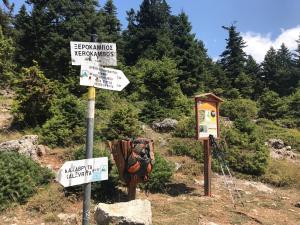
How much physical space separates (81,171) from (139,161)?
137 inches

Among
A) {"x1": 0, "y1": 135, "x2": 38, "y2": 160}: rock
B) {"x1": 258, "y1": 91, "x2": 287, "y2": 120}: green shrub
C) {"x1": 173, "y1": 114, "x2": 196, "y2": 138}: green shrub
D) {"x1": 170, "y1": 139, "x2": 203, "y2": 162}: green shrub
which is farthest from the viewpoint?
{"x1": 258, "y1": 91, "x2": 287, "y2": 120}: green shrub

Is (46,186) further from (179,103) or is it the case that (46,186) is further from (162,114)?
(179,103)

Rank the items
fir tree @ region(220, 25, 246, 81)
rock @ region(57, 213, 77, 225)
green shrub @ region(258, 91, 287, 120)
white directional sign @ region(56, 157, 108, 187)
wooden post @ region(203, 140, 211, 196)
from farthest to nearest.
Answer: fir tree @ region(220, 25, 246, 81), green shrub @ region(258, 91, 287, 120), wooden post @ region(203, 140, 211, 196), rock @ region(57, 213, 77, 225), white directional sign @ region(56, 157, 108, 187)

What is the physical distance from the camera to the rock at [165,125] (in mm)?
15844

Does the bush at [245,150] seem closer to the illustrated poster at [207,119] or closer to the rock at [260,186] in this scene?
the rock at [260,186]

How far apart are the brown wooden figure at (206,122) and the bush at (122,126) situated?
12.3 feet

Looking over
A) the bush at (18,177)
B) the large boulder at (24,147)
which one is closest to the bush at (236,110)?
the large boulder at (24,147)

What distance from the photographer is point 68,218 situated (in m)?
7.41

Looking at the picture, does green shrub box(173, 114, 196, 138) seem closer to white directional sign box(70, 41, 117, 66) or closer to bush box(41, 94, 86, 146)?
bush box(41, 94, 86, 146)

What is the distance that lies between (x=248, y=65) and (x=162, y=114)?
96.5 ft

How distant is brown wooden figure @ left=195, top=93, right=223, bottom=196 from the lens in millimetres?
9891

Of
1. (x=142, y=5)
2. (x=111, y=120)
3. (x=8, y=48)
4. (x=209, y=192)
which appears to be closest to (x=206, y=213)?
(x=209, y=192)

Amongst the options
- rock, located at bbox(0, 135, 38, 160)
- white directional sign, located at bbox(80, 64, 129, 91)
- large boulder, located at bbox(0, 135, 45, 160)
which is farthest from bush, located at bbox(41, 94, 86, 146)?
white directional sign, located at bbox(80, 64, 129, 91)

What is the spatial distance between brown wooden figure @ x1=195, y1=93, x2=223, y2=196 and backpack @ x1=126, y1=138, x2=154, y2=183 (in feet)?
6.93
